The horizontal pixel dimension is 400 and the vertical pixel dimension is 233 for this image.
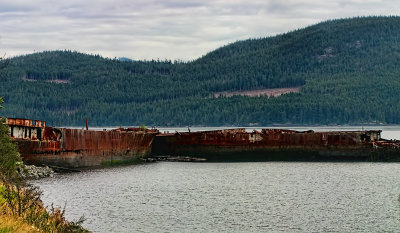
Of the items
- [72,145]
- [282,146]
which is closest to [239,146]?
[282,146]

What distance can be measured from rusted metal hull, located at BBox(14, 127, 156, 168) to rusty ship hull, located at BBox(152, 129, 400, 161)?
5.27 meters

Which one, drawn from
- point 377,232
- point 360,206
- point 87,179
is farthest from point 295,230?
point 87,179

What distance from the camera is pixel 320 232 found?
36.1 m

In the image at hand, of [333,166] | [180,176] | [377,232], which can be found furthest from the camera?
[333,166]

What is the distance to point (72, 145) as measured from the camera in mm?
64062

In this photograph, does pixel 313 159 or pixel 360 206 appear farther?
pixel 313 159

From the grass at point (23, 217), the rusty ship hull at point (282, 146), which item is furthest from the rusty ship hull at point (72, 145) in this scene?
the grass at point (23, 217)

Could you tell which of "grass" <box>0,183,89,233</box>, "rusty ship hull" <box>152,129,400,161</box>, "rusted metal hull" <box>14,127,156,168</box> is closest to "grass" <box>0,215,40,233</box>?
"grass" <box>0,183,89,233</box>

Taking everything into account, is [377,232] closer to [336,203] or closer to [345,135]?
[336,203]

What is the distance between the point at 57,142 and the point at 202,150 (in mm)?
22745

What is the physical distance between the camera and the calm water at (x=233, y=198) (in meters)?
38.5

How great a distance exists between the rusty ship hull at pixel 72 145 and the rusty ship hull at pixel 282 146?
5952mm

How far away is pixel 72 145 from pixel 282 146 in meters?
25.3

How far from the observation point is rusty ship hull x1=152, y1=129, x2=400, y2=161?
76.3m
